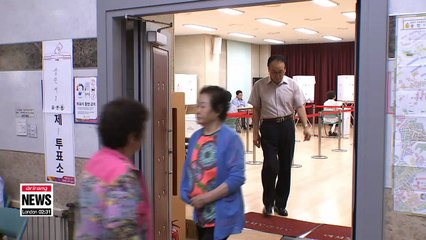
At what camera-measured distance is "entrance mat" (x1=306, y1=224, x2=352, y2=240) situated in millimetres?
3810

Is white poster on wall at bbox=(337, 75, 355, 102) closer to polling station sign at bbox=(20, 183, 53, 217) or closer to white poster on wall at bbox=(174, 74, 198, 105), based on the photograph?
white poster on wall at bbox=(174, 74, 198, 105)

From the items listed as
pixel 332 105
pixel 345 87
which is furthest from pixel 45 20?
pixel 345 87

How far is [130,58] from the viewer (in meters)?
3.15

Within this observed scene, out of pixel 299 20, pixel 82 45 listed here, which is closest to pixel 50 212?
pixel 82 45

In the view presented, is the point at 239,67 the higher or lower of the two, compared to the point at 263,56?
lower

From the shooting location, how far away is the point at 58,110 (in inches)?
128

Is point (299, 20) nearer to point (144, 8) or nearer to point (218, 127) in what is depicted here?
point (144, 8)

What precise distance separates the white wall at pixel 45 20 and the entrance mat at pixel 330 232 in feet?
7.97

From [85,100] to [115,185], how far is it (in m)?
1.83

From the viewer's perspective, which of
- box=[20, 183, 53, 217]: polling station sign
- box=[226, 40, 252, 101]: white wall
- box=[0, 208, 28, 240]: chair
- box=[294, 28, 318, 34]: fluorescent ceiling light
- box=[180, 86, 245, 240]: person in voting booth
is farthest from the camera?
box=[226, 40, 252, 101]: white wall

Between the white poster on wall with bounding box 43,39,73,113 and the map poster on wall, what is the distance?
83.6 inches

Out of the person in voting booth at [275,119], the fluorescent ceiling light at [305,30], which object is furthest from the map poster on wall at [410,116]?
the fluorescent ceiling light at [305,30]

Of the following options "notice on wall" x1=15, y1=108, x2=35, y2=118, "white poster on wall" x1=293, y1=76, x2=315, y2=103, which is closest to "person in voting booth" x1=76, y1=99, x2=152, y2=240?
"notice on wall" x1=15, y1=108, x2=35, y2=118

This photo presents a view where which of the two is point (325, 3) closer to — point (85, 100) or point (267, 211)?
point (267, 211)
